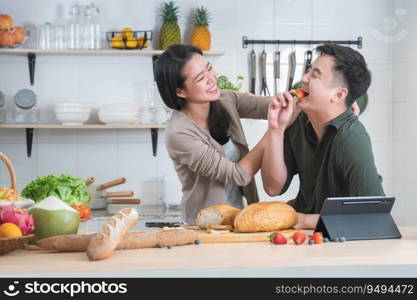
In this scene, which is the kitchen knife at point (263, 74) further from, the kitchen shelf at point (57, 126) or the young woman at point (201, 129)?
the young woman at point (201, 129)

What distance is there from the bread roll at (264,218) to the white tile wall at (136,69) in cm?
261

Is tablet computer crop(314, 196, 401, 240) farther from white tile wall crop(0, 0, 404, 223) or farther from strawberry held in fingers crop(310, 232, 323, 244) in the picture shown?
white tile wall crop(0, 0, 404, 223)

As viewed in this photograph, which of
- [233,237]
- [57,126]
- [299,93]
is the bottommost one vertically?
[233,237]

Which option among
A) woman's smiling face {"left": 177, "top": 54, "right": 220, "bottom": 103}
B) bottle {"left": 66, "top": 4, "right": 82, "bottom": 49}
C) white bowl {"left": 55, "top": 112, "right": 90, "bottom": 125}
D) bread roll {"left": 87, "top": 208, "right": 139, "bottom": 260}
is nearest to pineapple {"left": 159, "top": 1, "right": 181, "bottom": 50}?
bottle {"left": 66, "top": 4, "right": 82, "bottom": 49}

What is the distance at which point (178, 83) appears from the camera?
2.93 meters

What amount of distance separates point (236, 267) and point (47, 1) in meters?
3.45

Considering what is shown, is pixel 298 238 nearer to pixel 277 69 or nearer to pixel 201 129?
pixel 201 129

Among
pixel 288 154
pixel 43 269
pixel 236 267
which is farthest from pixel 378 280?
pixel 288 154

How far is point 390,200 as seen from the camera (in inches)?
83.0

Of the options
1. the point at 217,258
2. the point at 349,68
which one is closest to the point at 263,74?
the point at 349,68

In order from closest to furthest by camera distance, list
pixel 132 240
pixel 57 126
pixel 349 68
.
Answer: pixel 132 240
pixel 349 68
pixel 57 126

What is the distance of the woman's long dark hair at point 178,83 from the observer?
2.92 meters

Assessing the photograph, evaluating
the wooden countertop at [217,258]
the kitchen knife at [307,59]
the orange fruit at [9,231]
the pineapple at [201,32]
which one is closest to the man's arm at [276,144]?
the wooden countertop at [217,258]

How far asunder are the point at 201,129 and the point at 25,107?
1996 mm
